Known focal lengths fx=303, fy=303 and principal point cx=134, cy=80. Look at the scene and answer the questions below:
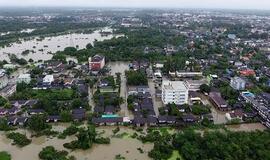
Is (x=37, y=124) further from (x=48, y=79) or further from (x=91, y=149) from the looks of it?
(x=48, y=79)

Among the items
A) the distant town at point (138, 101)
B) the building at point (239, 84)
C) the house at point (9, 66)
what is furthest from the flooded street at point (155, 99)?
the house at point (9, 66)

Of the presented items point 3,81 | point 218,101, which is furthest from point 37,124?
point 218,101

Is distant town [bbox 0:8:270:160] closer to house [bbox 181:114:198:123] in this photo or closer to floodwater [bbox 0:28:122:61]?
house [bbox 181:114:198:123]

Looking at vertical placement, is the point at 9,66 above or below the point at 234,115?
below

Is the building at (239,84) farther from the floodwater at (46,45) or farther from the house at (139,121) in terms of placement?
the floodwater at (46,45)

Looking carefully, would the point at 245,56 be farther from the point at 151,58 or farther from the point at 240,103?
the point at 240,103

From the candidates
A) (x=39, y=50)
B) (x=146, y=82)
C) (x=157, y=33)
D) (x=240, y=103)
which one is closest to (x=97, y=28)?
(x=157, y=33)
